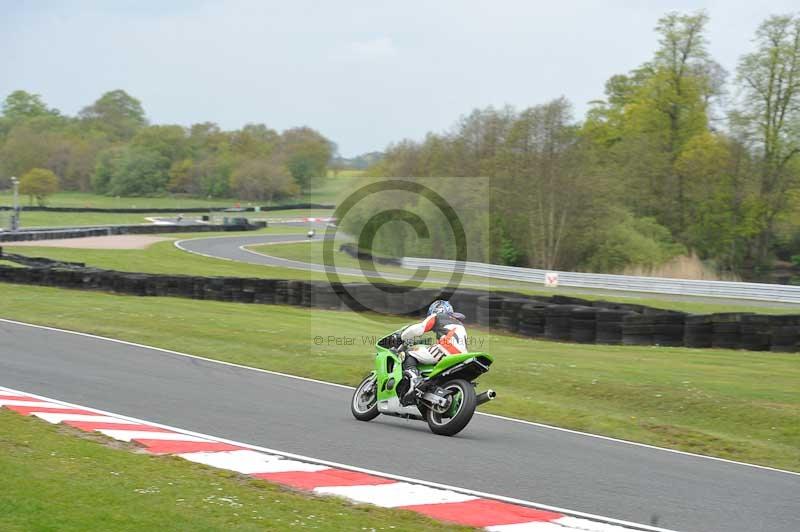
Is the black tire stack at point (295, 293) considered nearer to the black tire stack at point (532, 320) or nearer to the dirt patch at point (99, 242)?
the black tire stack at point (532, 320)

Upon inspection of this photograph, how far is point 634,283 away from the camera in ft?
126

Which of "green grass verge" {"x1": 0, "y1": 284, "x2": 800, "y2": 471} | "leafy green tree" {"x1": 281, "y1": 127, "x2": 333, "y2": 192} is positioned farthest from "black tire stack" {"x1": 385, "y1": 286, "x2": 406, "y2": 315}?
"leafy green tree" {"x1": 281, "y1": 127, "x2": 333, "y2": 192}

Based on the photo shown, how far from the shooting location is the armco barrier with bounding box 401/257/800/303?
114 ft

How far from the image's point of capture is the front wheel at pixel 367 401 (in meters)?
10.5

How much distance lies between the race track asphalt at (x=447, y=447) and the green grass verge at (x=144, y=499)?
1.43 meters

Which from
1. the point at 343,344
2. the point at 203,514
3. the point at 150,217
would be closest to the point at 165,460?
the point at 203,514

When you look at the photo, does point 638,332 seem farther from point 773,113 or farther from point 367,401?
point 773,113

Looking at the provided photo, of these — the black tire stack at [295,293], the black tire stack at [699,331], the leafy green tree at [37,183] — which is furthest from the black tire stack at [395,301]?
the leafy green tree at [37,183]

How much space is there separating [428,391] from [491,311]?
10.5 metres

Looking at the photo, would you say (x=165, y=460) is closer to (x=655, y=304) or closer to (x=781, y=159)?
(x=655, y=304)

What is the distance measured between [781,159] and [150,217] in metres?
59.8

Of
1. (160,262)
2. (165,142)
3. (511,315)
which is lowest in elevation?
(160,262)

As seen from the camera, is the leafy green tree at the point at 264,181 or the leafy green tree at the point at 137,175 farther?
the leafy green tree at the point at 137,175

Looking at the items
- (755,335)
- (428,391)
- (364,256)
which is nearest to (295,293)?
(755,335)
